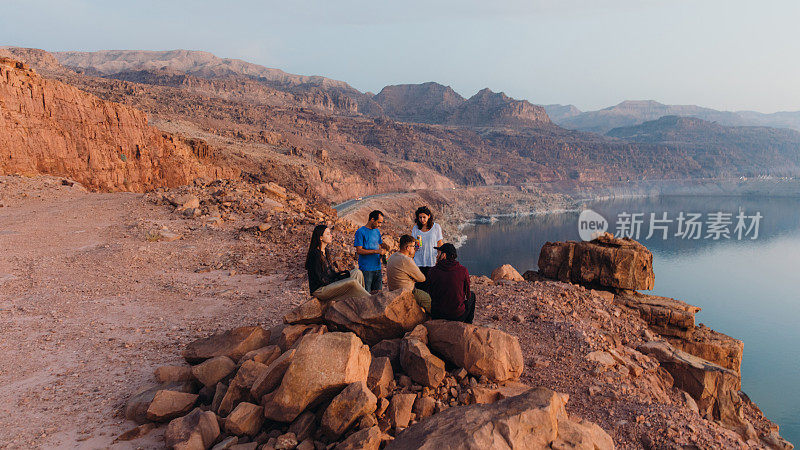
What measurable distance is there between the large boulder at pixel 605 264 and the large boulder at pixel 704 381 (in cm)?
344

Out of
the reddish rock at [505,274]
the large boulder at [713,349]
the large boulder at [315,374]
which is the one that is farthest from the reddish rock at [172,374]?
the large boulder at [713,349]

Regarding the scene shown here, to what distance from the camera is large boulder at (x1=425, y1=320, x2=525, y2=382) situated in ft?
14.8

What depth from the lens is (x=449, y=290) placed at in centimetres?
521

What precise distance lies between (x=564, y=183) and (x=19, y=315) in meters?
123

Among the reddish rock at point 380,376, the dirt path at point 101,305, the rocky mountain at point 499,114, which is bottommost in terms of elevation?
the dirt path at point 101,305

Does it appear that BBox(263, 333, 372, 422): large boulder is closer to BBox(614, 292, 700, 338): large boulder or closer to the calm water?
BBox(614, 292, 700, 338): large boulder

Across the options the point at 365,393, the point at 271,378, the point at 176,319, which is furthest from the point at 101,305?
the point at 365,393

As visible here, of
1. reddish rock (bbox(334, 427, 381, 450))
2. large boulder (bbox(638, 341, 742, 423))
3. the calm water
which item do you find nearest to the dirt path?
reddish rock (bbox(334, 427, 381, 450))

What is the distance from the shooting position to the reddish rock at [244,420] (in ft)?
12.5

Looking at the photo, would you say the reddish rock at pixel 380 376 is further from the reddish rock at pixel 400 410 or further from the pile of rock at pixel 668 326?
the pile of rock at pixel 668 326

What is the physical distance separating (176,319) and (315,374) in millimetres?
5105

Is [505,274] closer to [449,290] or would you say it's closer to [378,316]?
[449,290]

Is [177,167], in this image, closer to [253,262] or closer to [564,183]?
[253,262]
